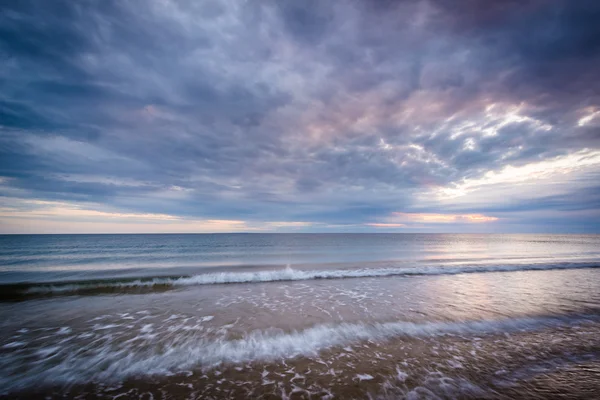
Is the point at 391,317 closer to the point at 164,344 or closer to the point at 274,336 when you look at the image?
the point at 274,336

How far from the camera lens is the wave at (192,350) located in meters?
5.94

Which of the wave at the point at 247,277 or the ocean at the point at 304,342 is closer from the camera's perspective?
the ocean at the point at 304,342

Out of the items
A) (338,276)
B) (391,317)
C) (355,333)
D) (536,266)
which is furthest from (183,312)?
(536,266)

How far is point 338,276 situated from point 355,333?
10304 mm

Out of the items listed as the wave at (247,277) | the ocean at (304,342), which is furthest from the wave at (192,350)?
the wave at (247,277)

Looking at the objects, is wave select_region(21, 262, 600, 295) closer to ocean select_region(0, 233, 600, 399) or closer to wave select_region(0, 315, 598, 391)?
ocean select_region(0, 233, 600, 399)

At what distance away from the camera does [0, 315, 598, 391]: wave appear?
5.94m

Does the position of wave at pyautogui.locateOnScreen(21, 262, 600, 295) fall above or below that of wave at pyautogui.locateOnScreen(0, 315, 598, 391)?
above

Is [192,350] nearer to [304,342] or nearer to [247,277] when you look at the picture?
[304,342]

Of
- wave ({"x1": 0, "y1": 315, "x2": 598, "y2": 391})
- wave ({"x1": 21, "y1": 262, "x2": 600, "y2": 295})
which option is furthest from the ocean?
wave ({"x1": 21, "y1": 262, "x2": 600, "y2": 295})

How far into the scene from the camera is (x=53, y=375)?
5867 mm

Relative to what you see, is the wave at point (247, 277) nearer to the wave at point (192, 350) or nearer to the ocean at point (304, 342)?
the ocean at point (304, 342)

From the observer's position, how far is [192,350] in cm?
702

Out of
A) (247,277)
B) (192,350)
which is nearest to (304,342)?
(192,350)
